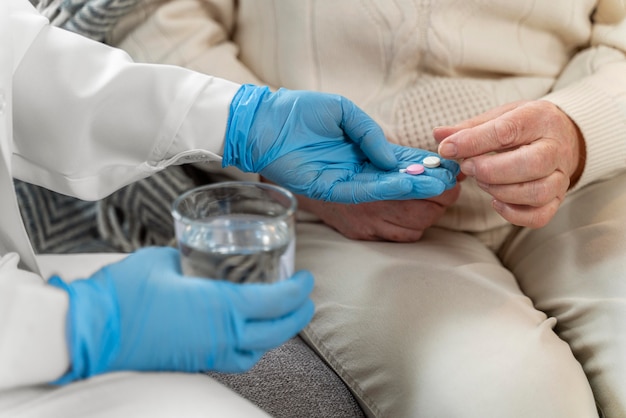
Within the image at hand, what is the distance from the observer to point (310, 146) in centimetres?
87

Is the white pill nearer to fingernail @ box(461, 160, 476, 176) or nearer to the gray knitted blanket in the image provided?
fingernail @ box(461, 160, 476, 176)

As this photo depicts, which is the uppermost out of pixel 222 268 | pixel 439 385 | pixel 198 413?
pixel 222 268

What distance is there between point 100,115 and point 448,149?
417 mm

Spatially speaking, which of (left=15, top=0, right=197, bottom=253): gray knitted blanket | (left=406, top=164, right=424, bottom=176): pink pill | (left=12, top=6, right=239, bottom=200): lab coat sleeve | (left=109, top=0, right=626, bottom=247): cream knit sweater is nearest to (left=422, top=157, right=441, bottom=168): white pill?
(left=406, top=164, right=424, bottom=176): pink pill

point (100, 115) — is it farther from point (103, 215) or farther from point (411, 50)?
point (411, 50)

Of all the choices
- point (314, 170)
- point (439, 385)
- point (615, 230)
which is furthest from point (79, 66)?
point (615, 230)

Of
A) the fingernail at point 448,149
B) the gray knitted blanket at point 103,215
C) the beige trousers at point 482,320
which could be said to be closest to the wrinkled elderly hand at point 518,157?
the fingernail at point 448,149

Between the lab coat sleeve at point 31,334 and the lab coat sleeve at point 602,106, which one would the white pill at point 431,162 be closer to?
the lab coat sleeve at point 602,106

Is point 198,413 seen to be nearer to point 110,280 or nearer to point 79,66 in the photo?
point 110,280

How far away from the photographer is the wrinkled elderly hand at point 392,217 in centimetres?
93

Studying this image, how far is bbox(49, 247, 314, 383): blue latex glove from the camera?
0.58 metres

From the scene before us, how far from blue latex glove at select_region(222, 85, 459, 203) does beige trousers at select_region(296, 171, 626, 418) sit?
0.12 meters

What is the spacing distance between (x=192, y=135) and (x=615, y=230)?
56cm

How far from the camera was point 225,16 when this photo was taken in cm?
105
